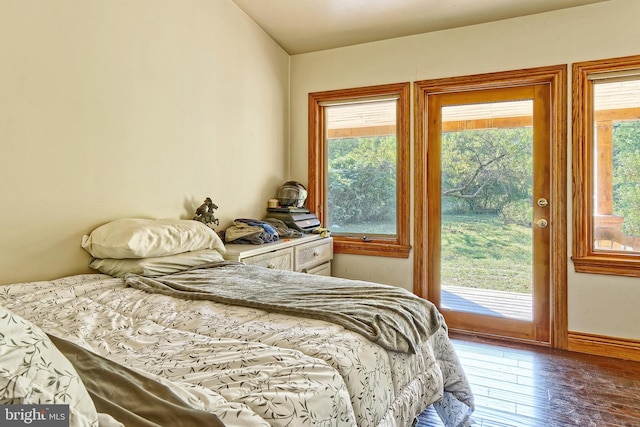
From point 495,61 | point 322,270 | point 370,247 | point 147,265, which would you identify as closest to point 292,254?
point 322,270

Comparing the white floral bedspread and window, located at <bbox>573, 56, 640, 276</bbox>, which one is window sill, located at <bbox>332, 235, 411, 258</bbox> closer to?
window, located at <bbox>573, 56, 640, 276</bbox>

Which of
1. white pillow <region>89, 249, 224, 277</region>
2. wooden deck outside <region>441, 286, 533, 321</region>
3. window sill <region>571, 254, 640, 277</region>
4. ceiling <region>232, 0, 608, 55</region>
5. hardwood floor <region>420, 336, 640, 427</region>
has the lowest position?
hardwood floor <region>420, 336, 640, 427</region>

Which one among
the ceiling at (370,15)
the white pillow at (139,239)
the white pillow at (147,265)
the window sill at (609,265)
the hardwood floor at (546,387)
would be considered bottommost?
the hardwood floor at (546,387)

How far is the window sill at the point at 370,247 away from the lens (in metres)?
3.01

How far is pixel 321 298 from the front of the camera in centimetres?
128

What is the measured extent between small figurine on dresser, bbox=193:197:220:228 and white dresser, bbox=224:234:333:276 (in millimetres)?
194

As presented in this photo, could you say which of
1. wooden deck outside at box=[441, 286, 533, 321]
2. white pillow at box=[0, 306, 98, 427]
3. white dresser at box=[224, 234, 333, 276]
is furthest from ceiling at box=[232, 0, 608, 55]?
white pillow at box=[0, 306, 98, 427]

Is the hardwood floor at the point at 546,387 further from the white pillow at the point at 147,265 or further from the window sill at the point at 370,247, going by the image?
the white pillow at the point at 147,265

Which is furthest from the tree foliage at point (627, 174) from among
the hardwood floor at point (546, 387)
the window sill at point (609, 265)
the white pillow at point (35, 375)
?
the white pillow at point (35, 375)

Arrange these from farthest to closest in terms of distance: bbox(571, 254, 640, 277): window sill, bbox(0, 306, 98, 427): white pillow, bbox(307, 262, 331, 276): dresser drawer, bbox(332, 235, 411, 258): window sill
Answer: bbox(332, 235, 411, 258): window sill
bbox(307, 262, 331, 276): dresser drawer
bbox(571, 254, 640, 277): window sill
bbox(0, 306, 98, 427): white pillow

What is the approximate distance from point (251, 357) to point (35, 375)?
42 centimetres

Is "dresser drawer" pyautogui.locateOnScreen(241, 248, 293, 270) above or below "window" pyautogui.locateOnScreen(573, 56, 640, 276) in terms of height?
below

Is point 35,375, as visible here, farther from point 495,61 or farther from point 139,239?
point 495,61

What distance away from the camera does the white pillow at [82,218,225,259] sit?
1548 millimetres
